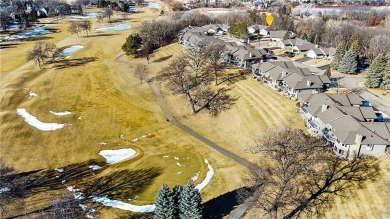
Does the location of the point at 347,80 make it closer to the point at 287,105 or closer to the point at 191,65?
the point at 287,105

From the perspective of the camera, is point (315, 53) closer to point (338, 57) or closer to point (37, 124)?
point (338, 57)

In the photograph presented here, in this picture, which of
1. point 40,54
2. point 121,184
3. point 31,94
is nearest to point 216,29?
point 40,54

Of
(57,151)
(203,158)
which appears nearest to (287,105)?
(203,158)

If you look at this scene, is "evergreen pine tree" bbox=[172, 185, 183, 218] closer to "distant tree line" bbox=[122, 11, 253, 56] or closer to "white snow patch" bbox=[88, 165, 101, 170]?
"white snow patch" bbox=[88, 165, 101, 170]

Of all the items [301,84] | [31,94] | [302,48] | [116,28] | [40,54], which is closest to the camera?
[301,84]

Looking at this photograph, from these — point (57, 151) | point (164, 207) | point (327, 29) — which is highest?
point (327, 29)
